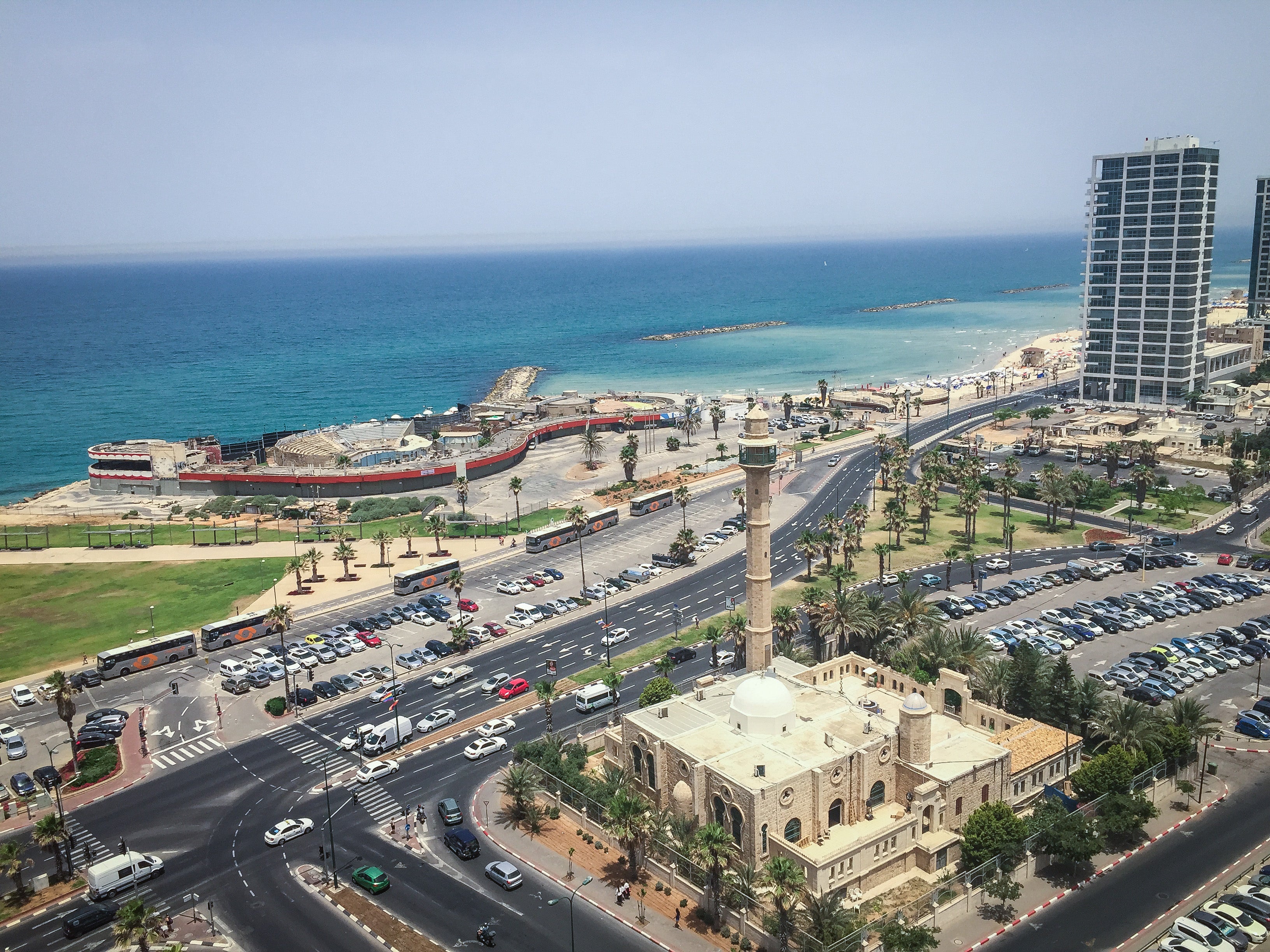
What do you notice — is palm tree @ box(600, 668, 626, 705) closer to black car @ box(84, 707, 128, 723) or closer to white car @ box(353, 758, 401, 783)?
white car @ box(353, 758, 401, 783)

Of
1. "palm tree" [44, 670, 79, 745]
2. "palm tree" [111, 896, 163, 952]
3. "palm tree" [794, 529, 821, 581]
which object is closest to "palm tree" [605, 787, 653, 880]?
"palm tree" [111, 896, 163, 952]

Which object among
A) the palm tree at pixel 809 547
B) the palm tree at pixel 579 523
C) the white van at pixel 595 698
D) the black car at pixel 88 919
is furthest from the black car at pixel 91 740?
the palm tree at pixel 809 547

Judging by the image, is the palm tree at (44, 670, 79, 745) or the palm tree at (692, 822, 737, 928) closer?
the palm tree at (692, 822, 737, 928)

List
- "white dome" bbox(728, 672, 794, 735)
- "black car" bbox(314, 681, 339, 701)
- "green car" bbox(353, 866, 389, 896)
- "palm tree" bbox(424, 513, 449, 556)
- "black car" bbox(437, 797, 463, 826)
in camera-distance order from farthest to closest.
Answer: "palm tree" bbox(424, 513, 449, 556) < "black car" bbox(314, 681, 339, 701) < "black car" bbox(437, 797, 463, 826) < "white dome" bbox(728, 672, 794, 735) < "green car" bbox(353, 866, 389, 896)

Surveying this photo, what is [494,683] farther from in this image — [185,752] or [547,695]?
[185,752]

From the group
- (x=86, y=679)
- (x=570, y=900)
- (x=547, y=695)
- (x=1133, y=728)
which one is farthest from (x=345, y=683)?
(x=1133, y=728)

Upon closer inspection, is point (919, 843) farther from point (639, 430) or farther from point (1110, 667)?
point (639, 430)

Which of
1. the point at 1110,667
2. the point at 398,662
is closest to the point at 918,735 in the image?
the point at 1110,667
